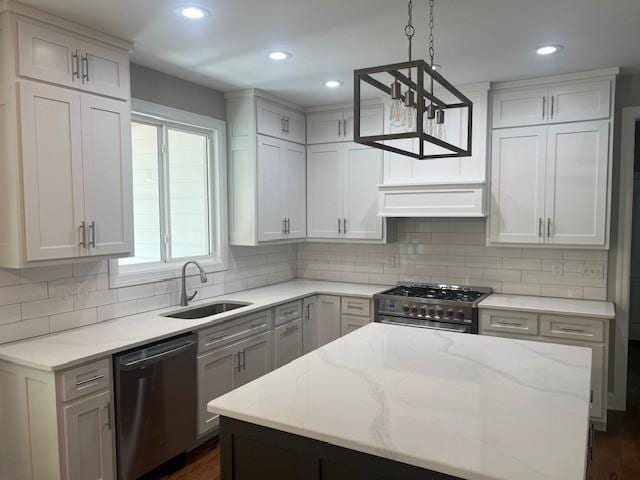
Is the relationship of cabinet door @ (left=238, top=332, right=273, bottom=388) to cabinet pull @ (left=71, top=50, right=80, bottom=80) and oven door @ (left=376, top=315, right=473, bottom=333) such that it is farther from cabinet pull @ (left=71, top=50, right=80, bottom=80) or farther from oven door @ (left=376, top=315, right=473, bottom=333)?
cabinet pull @ (left=71, top=50, right=80, bottom=80)

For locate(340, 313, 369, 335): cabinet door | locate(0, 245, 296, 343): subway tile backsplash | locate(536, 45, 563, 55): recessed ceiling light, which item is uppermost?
locate(536, 45, 563, 55): recessed ceiling light

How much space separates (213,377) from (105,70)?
2053 millimetres

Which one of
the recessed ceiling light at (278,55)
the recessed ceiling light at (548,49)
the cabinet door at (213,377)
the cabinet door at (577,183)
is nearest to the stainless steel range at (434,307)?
the cabinet door at (577,183)

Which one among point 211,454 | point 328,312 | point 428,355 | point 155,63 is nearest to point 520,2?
point 428,355

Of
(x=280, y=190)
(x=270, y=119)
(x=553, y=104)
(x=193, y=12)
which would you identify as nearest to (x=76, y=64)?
(x=193, y=12)

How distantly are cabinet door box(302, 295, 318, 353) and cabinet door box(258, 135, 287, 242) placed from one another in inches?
26.0

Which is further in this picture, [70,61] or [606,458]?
[606,458]

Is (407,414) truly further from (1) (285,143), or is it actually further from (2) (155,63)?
(1) (285,143)

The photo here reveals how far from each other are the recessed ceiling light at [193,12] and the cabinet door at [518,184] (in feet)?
8.06

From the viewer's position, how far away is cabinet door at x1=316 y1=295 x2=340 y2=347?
4.36 meters

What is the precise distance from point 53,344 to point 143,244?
114 centimetres

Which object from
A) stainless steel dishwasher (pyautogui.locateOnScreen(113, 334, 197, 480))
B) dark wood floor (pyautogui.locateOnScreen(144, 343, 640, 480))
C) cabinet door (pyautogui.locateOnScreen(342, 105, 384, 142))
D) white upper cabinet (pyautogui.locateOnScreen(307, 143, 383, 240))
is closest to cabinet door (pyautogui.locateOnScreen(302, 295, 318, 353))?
white upper cabinet (pyautogui.locateOnScreen(307, 143, 383, 240))

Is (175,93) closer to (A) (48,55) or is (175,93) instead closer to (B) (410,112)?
(A) (48,55)

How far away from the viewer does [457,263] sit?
4.38 meters
